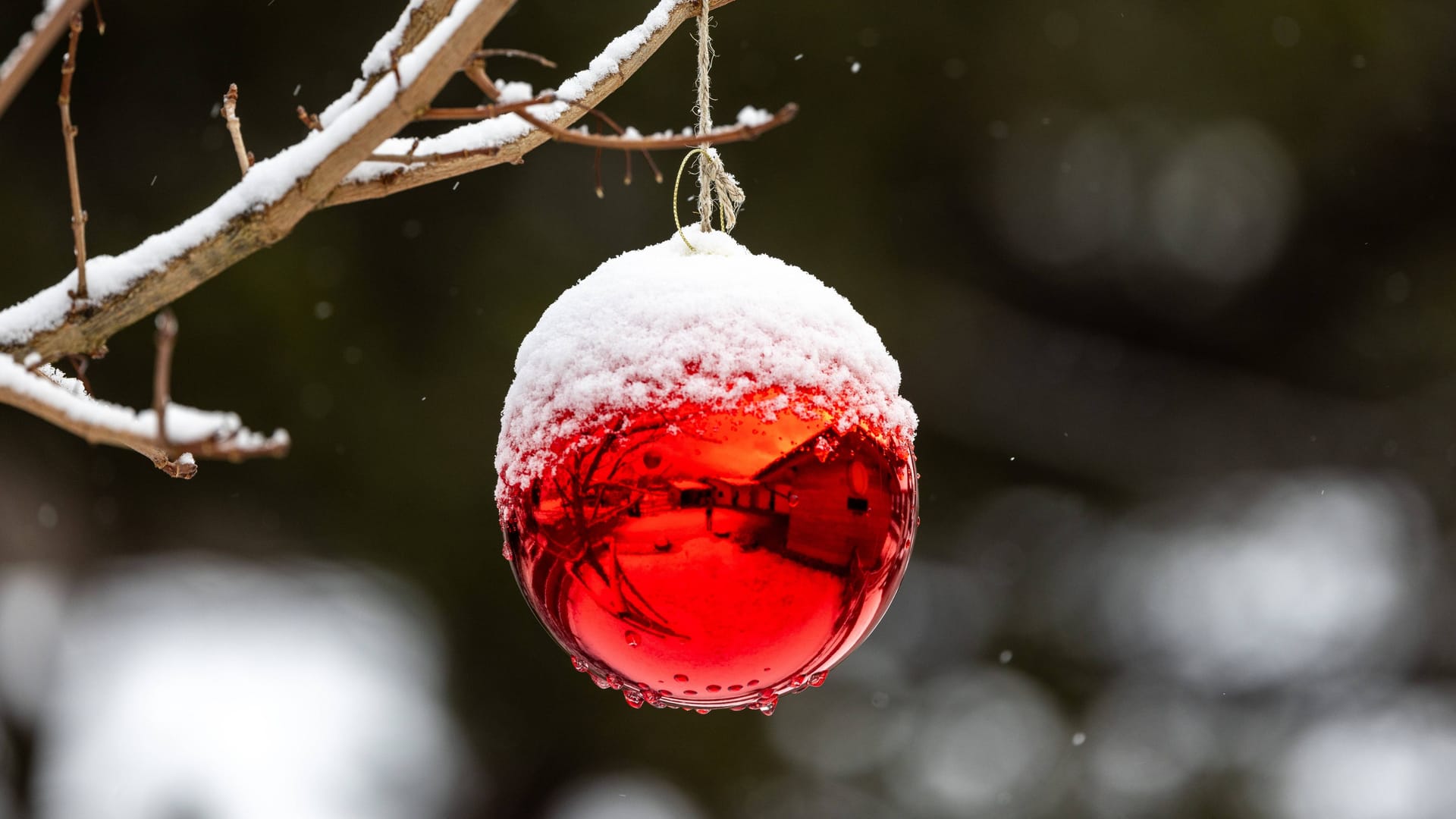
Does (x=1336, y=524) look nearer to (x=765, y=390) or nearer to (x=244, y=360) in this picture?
(x=244, y=360)

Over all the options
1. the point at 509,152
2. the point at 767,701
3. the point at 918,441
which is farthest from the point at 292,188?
the point at 918,441

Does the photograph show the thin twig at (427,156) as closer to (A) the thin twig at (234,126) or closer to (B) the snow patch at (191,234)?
(B) the snow patch at (191,234)

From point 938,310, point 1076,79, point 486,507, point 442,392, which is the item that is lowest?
point 486,507

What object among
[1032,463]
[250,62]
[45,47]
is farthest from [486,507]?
[45,47]

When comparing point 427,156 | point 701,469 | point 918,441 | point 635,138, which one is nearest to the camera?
point 635,138

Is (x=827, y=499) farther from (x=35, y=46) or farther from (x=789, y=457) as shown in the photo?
(x=35, y=46)

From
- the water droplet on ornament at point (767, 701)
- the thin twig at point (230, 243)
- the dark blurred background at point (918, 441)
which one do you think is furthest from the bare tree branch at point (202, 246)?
the dark blurred background at point (918, 441)
